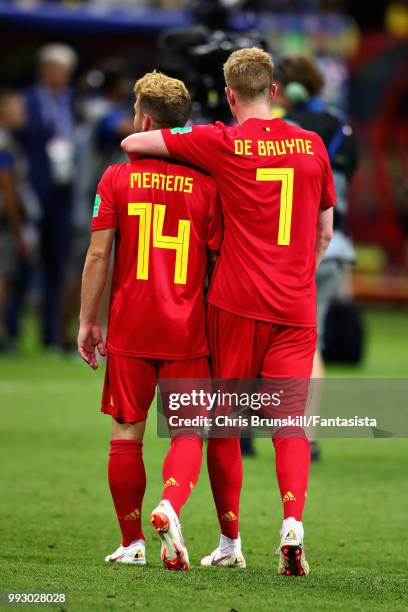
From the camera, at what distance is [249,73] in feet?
19.0

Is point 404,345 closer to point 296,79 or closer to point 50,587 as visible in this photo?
point 296,79

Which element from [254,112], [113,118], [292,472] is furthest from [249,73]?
[113,118]

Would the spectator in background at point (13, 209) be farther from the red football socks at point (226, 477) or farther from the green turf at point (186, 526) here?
the red football socks at point (226, 477)

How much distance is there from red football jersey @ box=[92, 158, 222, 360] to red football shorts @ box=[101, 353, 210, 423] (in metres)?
0.04

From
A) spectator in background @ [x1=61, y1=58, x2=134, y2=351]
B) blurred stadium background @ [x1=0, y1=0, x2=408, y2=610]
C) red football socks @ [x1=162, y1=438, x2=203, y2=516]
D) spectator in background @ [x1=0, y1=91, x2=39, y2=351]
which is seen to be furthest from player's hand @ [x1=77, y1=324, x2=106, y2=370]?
spectator in background @ [x1=0, y1=91, x2=39, y2=351]

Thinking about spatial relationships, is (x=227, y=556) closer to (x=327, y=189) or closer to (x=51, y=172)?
(x=327, y=189)

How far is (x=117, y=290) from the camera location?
5906 mm

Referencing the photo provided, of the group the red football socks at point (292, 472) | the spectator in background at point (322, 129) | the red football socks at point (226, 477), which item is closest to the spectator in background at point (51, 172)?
the spectator in background at point (322, 129)

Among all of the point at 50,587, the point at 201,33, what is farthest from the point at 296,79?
the point at 50,587

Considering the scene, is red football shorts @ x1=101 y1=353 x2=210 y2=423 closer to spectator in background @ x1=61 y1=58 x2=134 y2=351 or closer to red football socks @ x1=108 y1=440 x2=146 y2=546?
red football socks @ x1=108 y1=440 x2=146 y2=546

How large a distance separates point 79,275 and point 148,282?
865 cm

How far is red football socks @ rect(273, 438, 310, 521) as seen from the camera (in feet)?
18.5

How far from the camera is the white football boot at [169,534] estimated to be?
5410 mm

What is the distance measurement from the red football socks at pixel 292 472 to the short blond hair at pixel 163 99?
52.0 inches
